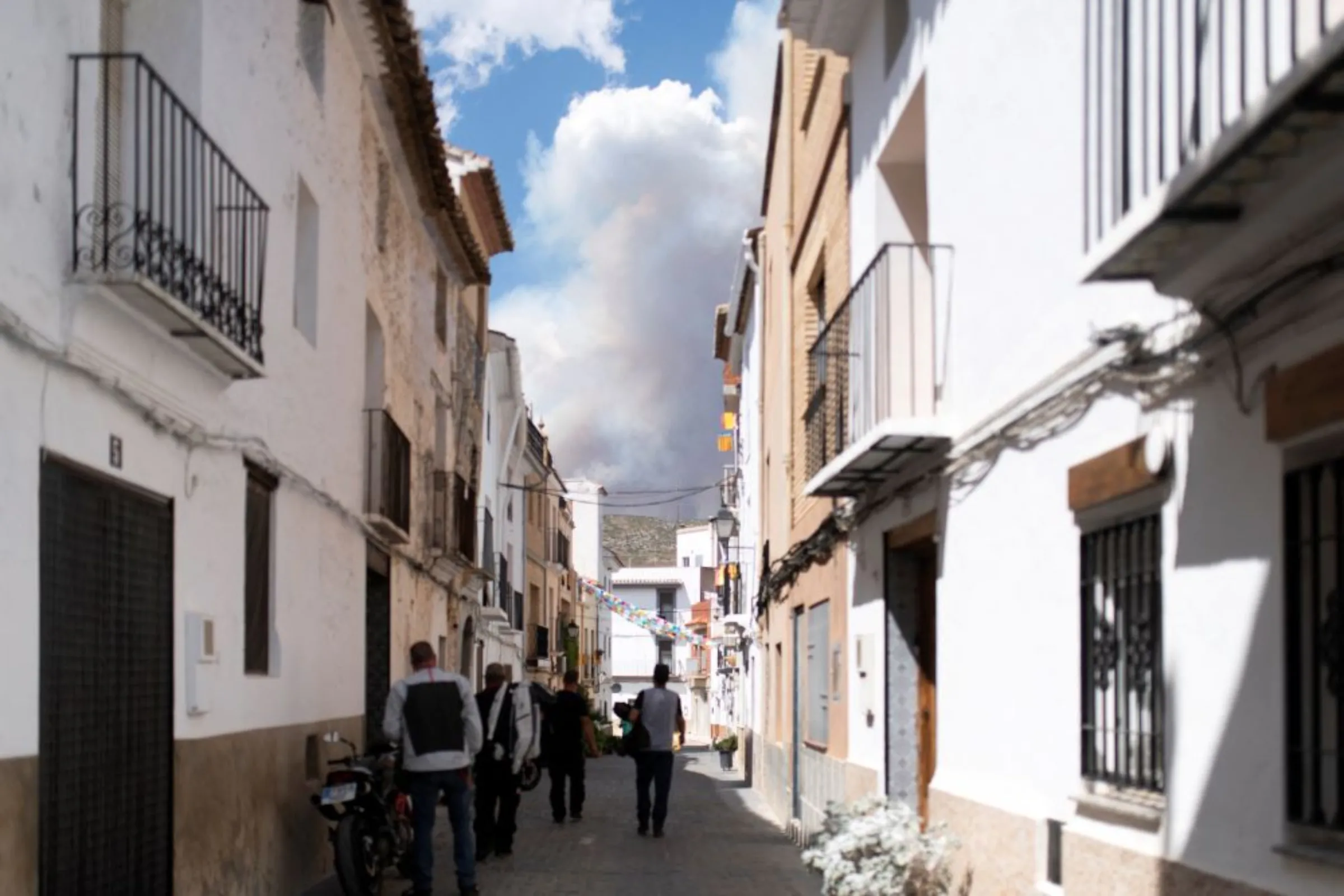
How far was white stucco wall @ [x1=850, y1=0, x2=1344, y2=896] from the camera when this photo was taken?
17.3 feet

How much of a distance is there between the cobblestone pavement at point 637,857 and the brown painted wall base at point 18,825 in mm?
5963

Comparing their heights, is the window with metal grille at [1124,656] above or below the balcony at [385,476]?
below

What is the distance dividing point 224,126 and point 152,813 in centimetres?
381

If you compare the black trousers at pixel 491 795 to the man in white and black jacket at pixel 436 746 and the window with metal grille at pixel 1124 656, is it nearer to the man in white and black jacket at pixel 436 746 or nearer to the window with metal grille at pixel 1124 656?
the man in white and black jacket at pixel 436 746

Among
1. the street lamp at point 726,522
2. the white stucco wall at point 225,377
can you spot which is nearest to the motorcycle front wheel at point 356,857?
the white stucco wall at point 225,377

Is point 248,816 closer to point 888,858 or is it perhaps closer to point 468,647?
point 888,858

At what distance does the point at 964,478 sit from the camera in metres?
9.16

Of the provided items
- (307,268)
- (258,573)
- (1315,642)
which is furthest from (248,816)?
(1315,642)

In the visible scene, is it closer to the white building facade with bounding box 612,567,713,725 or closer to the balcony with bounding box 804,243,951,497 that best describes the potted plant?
the balcony with bounding box 804,243,951,497

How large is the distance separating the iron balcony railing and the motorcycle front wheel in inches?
256

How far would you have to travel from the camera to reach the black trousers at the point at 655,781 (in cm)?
1688

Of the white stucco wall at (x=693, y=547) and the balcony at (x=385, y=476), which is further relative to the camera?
the white stucco wall at (x=693, y=547)

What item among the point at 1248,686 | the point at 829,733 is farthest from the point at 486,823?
the point at 1248,686

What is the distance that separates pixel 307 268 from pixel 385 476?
3.20 meters
